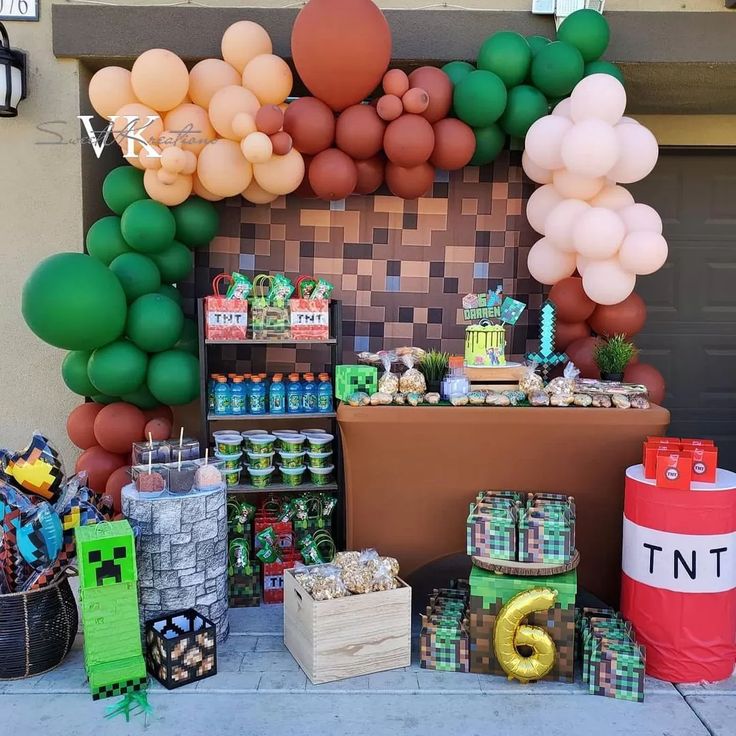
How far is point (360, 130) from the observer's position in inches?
145

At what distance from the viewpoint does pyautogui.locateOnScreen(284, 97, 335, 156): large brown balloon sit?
12.1ft

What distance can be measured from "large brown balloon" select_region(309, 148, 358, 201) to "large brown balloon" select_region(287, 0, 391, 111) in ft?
1.07

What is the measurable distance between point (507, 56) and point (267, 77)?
1216 mm

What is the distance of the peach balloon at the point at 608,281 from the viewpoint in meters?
3.57

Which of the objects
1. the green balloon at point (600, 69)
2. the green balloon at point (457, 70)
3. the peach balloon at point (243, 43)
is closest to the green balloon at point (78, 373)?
the peach balloon at point (243, 43)

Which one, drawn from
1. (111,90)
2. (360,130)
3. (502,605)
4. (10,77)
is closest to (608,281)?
(360,130)

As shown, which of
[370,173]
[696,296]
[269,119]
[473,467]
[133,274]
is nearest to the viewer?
[473,467]

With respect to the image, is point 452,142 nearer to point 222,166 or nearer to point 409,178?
point 409,178

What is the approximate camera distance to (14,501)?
2943 mm

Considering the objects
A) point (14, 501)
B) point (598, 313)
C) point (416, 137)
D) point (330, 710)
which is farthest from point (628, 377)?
point (14, 501)

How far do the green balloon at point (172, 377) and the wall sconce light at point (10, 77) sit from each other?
1.54m

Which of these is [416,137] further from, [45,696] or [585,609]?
[45,696]

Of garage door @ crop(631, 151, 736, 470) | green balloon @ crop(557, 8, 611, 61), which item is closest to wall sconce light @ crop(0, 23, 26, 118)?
green balloon @ crop(557, 8, 611, 61)

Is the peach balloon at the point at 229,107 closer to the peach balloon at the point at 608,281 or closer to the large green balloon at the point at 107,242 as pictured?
the large green balloon at the point at 107,242
